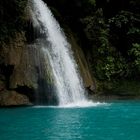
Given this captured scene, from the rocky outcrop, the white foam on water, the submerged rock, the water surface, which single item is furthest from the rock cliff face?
the rocky outcrop

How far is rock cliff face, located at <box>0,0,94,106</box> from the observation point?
19.3 metres

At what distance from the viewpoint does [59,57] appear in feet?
71.5

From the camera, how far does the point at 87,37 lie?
25562 mm

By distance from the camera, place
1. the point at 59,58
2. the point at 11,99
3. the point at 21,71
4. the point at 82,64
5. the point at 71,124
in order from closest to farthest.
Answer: the point at 71,124, the point at 11,99, the point at 21,71, the point at 59,58, the point at 82,64

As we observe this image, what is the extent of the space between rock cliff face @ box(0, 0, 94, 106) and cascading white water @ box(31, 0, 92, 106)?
0.74 meters

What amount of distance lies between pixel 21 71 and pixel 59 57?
2.81 m

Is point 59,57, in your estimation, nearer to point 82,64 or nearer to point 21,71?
point 82,64

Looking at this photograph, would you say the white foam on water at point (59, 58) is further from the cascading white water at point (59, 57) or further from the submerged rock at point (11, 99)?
the submerged rock at point (11, 99)

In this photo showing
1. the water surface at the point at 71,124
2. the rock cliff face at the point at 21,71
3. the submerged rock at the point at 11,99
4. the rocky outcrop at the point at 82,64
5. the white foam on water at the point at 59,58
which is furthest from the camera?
the rocky outcrop at the point at 82,64

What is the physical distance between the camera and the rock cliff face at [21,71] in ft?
63.3

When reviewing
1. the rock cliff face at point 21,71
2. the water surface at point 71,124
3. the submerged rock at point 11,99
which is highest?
the rock cliff face at point 21,71

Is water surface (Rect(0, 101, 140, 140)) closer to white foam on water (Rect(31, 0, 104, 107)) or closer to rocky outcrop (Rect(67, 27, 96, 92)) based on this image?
white foam on water (Rect(31, 0, 104, 107))

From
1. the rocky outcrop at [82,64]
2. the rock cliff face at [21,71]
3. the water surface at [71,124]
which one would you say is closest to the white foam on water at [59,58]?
the rocky outcrop at [82,64]

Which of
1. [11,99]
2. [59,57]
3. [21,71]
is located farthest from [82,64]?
[11,99]
